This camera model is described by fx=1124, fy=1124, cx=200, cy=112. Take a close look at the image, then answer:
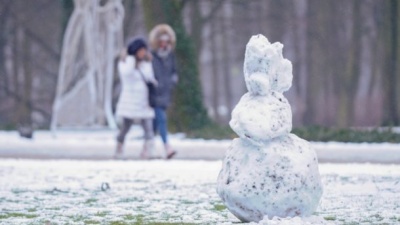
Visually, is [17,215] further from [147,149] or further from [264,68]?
[147,149]

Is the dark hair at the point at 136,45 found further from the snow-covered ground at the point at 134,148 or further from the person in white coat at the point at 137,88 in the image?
the snow-covered ground at the point at 134,148

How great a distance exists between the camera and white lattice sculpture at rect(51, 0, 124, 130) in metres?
25.4

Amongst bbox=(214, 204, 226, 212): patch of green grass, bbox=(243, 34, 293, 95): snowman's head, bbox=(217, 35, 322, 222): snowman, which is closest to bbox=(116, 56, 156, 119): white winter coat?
bbox=(214, 204, 226, 212): patch of green grass

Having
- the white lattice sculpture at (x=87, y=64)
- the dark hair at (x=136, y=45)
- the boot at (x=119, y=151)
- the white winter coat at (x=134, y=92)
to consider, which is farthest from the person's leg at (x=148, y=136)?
the white lattice sculpture at (x=87, y=64)

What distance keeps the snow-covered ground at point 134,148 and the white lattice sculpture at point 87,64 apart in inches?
25.6

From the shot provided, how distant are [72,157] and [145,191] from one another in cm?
690

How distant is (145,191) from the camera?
520 inches

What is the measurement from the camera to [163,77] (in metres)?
18.6

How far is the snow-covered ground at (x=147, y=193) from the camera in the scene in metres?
10.3

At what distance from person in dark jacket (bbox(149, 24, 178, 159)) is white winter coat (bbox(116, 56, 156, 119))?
0.19 m

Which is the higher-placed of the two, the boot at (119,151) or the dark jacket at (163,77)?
the dark jacket at (163,77)

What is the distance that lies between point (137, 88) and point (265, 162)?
372 inches

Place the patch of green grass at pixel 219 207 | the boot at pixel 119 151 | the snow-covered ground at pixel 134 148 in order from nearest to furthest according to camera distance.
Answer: the patch of green grass at pixel 219 207 < the boot at pixel 119 151 < the snow-covered ground at pixel 134 148

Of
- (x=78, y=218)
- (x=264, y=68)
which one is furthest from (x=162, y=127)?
(x=264, y=68)
